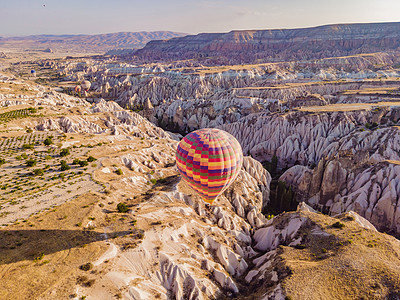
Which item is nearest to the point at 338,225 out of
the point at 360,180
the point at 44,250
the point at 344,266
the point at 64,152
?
the point at 344,266

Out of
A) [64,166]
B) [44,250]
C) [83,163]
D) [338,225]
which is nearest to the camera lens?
[44,250]

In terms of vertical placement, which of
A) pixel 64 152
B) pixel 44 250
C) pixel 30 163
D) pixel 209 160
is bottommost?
pixel 44 250

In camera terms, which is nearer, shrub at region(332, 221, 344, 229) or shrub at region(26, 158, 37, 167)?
shrub at region(332, 221, 344, 229)

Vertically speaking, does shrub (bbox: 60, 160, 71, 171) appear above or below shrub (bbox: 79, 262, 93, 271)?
above

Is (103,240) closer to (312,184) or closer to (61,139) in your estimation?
(61,139)

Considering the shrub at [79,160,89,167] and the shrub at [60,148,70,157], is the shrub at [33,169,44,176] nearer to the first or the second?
the shrub at [79,160,89,167]

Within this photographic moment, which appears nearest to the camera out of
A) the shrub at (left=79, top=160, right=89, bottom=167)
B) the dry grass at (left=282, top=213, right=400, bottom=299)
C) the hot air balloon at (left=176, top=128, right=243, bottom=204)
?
the dry grass at (left=282, top=213, right=400, bottom=299)

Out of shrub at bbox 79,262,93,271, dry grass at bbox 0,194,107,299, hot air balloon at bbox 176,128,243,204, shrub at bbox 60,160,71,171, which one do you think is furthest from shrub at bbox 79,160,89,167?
shrub at bbox 79,262,93,271

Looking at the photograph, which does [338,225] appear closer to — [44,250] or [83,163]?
[44,250]

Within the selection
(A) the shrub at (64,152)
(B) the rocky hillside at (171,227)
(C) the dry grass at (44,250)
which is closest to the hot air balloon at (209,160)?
(B) the rocky hillside at (171,227)
